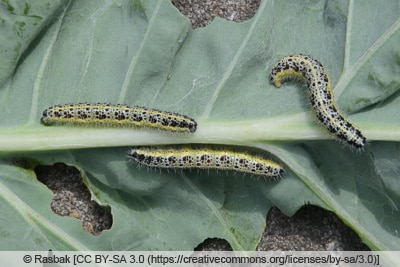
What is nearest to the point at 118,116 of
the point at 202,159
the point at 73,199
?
the point at 202,159

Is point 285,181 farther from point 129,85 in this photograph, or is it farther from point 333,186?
point 129,85

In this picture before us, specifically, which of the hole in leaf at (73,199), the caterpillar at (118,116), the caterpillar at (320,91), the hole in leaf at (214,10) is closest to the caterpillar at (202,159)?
the caterpillar at (118,116)

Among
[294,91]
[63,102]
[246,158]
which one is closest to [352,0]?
[294,91]

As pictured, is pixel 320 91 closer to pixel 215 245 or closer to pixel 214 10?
pixel 214 10

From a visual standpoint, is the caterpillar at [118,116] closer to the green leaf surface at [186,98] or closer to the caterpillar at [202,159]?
the green leaf surface at [186,98]

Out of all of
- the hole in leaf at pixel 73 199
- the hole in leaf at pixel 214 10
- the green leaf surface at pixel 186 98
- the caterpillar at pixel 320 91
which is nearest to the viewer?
the caterpillar at pixel 320 91
